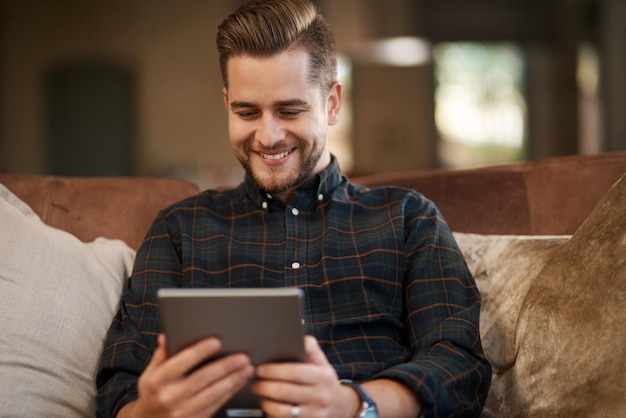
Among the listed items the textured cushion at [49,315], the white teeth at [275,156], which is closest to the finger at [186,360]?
the textured cushion at [49,315]

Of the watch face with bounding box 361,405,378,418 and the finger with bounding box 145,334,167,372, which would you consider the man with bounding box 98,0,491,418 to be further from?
the finger with bounding box 145,334,167,372

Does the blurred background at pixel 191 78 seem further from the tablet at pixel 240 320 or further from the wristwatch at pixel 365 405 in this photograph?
the tablet at pixel 240 320

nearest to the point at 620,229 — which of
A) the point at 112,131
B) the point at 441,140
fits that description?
the point at 112,131

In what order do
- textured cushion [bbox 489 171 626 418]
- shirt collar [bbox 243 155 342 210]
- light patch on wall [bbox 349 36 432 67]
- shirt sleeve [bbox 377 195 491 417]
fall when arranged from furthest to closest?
light patch on wall [bbox 349 36 432 67] → shirt collar [bbox 243 155 342 210] → shirt sleeve [bbox 377 195 491 417] → textured cushion [bbox 489 171 626 418]

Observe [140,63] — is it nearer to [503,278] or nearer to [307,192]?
[307,192]

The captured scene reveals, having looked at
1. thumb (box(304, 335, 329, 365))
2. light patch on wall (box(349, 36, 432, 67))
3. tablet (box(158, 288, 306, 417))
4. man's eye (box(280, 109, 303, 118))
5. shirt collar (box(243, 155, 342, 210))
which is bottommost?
thumb (box(304, 335, 329, 365))

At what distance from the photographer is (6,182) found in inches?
70.9

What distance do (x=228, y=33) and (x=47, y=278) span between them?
55cm

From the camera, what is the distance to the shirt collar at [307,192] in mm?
1592

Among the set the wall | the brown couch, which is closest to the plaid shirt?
the brown couch

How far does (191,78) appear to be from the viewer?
806 cm

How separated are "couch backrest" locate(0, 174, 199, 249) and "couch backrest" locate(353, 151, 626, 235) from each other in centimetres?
50

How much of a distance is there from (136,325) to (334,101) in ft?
1.87

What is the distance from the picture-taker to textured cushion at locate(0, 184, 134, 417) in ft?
4.58
